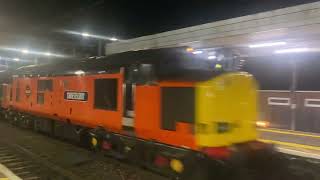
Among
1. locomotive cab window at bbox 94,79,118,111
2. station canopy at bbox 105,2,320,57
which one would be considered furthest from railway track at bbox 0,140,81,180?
station canopy at bbox 105,2,320,57

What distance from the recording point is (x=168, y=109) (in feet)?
26.7

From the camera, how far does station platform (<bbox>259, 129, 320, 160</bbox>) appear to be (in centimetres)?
1226

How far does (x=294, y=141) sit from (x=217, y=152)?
28.6 feet

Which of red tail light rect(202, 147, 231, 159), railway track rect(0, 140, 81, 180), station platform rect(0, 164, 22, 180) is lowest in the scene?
railway track rect(0, 140, 81, 180)

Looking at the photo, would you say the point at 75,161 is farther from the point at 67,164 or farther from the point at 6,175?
the point at 6,175

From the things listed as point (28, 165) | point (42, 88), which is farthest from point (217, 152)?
point (42, 88)

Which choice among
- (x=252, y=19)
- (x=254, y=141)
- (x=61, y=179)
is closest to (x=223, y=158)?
(x=254, y=141)

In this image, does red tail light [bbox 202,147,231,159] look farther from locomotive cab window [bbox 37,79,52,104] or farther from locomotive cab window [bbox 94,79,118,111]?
locomotive cab window [bbox 37,79,52,104]

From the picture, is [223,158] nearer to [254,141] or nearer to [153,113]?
[254,141]

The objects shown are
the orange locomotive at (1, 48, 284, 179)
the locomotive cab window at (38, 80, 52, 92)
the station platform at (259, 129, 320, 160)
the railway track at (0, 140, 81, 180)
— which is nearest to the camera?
the orange locomotive at (1, 48, 284, 179)

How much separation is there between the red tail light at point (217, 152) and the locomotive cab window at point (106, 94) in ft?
11.9

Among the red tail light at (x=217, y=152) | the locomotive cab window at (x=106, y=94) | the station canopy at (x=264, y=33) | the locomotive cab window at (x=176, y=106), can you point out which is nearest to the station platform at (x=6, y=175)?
the locomotive cab window at (x=106, y=94)

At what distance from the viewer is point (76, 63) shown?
1277 cm

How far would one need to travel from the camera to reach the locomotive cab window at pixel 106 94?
401 inches
